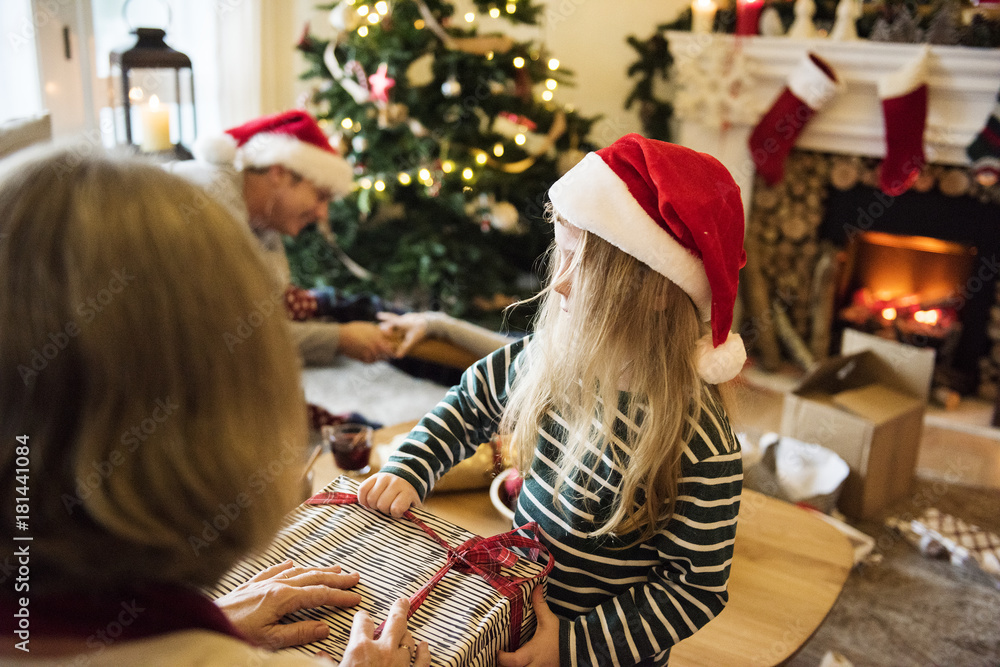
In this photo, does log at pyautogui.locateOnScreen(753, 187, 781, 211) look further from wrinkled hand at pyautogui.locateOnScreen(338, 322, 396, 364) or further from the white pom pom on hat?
the white pom pom on hat

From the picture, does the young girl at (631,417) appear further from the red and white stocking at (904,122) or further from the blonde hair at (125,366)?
the red and white stocking at (904,122)

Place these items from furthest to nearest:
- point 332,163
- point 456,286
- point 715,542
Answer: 1. point 456,286
2. point 332,163
3. point 715,542

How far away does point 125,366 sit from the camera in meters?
0.44

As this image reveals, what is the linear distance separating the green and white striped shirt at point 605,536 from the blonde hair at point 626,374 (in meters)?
0.01

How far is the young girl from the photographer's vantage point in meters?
0.88

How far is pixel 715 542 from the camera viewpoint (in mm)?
874

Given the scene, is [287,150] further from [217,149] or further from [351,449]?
[351,449]

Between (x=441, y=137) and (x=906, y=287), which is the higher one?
(x=441, y=137)

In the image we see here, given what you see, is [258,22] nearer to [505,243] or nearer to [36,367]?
[505,243]

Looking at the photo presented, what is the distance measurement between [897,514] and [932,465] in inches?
18.9

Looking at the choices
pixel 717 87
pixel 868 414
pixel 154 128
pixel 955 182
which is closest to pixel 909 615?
pixel 868 414

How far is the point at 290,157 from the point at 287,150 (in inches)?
0.9

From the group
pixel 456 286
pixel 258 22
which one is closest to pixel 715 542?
pixel 456 286

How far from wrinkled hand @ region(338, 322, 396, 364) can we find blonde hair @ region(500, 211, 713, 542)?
4.10 ft
